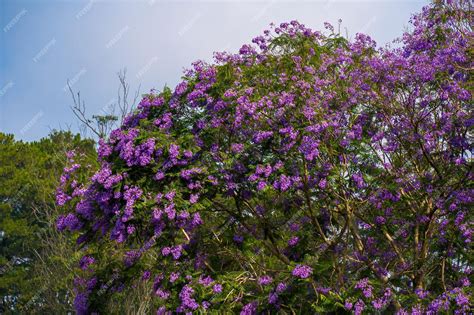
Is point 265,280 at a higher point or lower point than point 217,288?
higher

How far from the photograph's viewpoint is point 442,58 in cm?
1017

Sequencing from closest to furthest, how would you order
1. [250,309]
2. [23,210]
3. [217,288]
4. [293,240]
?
[250,309] < [217,288] < [293,240] < [23,210]

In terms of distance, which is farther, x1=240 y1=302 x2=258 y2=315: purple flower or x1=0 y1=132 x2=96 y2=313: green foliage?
x1=0 y1=132 x2=96 y2=313: green foliage

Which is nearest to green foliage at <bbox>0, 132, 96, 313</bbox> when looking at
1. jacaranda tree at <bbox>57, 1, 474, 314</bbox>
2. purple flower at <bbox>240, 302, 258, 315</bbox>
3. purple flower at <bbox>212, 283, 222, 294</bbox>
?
jacaranda tree at <bbox>57, 1, 474, 314</bbox>

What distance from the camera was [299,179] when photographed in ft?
33.3

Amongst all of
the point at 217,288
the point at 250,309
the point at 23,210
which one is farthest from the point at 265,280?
the point at 23,210

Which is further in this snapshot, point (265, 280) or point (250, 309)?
point (265, 280)

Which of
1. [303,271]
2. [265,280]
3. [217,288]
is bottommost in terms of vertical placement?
[217,288]

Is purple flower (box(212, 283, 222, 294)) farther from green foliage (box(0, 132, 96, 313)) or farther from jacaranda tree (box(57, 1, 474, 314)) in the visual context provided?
green foliage (box(0, 132, 96, 313))

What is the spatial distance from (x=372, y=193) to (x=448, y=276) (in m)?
2.52

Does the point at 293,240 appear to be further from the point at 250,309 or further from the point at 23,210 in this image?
the point at 23,210

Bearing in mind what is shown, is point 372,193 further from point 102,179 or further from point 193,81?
point 102,179

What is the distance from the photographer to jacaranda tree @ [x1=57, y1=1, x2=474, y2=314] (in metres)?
10.0

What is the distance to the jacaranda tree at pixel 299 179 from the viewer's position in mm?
10023
